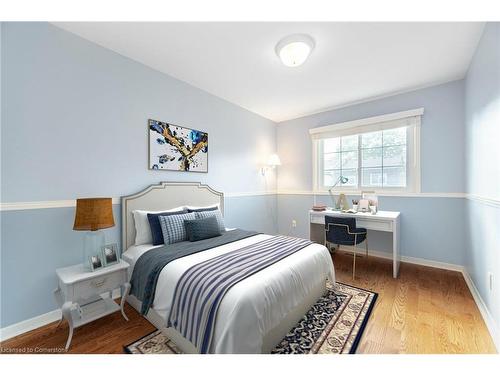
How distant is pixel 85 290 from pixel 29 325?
0.63 meters

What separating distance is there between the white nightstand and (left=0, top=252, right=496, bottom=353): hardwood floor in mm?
117

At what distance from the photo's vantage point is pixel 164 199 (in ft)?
8.48

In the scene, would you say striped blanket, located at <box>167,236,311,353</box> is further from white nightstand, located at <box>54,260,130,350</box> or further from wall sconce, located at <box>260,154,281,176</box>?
wall sconce, located at <box>260,154,281,176</box>

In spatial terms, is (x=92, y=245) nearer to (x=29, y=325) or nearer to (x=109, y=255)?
(x=109, y=255)

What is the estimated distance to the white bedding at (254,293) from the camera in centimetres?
117

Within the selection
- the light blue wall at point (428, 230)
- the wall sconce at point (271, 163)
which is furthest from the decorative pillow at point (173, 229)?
the light blue wall at point (428, 230)

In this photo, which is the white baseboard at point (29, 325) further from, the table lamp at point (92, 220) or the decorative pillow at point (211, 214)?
the decorative pillow at point (211, 214)

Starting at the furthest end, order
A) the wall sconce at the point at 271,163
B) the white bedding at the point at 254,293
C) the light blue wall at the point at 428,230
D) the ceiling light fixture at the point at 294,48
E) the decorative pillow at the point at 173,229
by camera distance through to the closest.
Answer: the wall sconce at the point at 271,163 < the light blue wall at the point at 428,230 < the decorative pillow at the point at 173,229 < the ceiling light fixture at the point at 294,48 < the white bedding at the point at 254,293

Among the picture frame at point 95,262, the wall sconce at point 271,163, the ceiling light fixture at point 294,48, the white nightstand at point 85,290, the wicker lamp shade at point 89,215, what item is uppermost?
the ceiling light fixture at point 294,48

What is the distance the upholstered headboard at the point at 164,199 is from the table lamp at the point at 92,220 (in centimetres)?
44

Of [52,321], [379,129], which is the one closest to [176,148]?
[52,321]

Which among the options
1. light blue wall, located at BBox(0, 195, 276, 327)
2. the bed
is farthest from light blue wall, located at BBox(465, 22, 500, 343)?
light blue wall, located at BBox(0, 195, 276, 327)

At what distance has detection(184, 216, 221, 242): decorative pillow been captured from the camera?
2.27 m

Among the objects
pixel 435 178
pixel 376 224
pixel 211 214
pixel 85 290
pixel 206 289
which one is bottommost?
pixel 85 290
